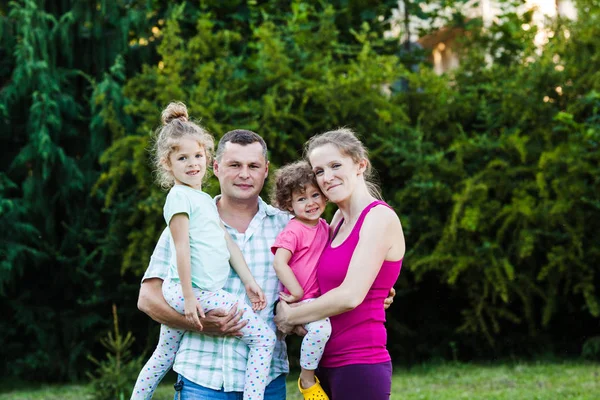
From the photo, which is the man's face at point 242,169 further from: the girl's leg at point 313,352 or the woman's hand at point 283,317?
the girl's leg at point 313,352

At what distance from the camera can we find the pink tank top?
3.09 m

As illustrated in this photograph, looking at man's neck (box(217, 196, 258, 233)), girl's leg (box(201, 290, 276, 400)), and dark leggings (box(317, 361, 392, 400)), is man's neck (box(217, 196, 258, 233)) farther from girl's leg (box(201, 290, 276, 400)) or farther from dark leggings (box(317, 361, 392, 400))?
dark leggings (box(317, 361, 392, 400))

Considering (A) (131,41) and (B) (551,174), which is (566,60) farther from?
(A) (131,41)

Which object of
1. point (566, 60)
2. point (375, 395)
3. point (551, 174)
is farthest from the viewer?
point (566, 60)

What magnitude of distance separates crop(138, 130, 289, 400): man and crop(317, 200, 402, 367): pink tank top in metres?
0.27

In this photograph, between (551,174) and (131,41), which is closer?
(551,174)

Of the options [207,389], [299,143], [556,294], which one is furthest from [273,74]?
[207,389]

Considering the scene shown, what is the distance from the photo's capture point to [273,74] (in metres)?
8.80

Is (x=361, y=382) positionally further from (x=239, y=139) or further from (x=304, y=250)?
(x=239, y=139)

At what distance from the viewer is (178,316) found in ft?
10.3

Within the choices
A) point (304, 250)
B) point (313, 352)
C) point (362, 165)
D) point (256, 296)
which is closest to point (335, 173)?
point (362, 165)

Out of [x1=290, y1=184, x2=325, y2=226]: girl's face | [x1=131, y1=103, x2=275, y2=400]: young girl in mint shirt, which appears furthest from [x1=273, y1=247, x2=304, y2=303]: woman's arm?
[x1=290, y1=184, x2=325, y2=226]: girl's face

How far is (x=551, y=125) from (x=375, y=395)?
6.07 metres

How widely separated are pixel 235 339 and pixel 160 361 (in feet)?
1.14
